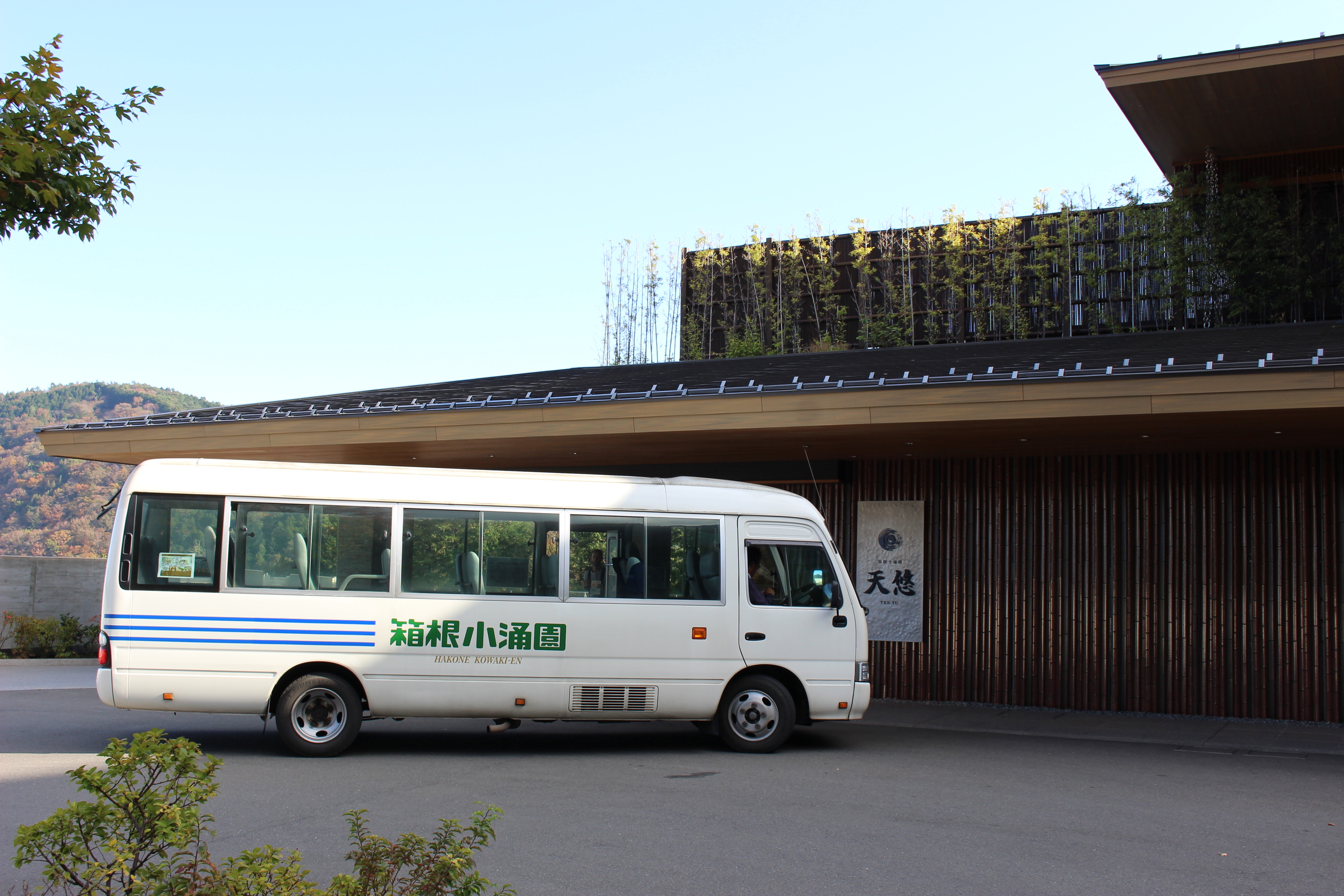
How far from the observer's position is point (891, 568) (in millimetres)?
14734

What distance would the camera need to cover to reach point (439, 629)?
Answer: 9.84 metres

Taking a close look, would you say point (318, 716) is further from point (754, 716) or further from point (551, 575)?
point (754, 716)

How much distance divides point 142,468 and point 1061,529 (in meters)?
10.5

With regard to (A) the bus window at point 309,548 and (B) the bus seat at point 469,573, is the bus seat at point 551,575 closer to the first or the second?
(B) the bus seat at point 469,573

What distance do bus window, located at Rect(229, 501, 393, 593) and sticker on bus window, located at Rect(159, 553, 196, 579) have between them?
328mm

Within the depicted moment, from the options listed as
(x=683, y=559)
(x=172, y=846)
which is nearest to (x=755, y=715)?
(x=683, y=559)

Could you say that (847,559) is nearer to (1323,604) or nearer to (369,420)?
(1323,604)

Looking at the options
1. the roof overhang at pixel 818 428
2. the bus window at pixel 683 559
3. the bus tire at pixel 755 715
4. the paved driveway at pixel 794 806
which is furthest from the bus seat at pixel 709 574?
the roof overhang at pixel 818 428

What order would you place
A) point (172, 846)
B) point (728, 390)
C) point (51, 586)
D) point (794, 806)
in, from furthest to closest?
point (51, 586) → point (728, 390) → point (794, 806) → point (172, 846)

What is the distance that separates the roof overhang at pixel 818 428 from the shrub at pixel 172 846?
8.37m

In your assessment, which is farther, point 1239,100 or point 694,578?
point 1239,100

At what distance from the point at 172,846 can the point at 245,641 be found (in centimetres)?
616

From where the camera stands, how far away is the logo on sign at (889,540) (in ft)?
48.3

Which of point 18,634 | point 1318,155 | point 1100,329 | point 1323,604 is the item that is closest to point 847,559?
point 1323,604
